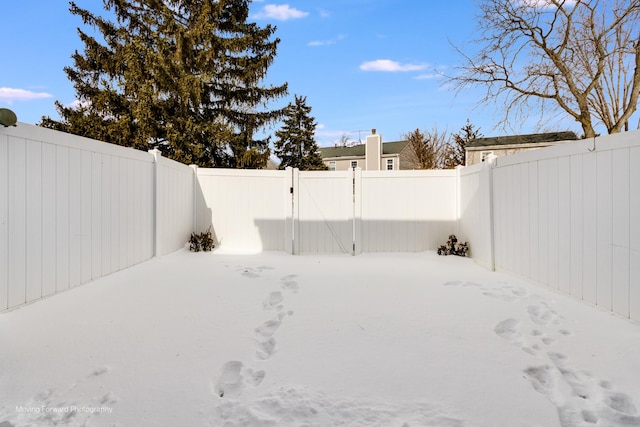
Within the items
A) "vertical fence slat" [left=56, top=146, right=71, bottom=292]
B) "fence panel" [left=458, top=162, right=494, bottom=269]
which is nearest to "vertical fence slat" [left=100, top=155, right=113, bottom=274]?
"vertical fence slat" [left=56, top=146, right=71, bottom=292]

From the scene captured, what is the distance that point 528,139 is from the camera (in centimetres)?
1727

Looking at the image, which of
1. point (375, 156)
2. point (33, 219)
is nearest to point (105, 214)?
point (33, 219)

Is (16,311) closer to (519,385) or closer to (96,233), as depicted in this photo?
(96,233)

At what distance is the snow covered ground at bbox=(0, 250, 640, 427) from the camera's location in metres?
1.44

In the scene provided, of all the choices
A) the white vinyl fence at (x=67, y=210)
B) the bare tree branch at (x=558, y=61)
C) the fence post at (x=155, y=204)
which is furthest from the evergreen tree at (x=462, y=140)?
the white vinyl fence at (x=67, y=210)

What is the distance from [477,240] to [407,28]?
5.42m

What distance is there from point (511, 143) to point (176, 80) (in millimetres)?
17024

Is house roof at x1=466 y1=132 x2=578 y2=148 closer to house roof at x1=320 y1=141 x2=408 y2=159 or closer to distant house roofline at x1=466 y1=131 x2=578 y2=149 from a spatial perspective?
distant house roofline at x1=466 y1=131 x2=578 y2=149

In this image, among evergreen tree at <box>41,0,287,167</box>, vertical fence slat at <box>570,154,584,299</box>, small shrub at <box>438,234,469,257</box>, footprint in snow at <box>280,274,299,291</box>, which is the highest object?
evergreen tree at <box>41,0,287,167</box>

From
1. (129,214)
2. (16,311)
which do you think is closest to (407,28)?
(129,214)

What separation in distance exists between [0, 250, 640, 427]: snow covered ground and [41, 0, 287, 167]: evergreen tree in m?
6.49

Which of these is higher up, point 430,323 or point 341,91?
point 341,91

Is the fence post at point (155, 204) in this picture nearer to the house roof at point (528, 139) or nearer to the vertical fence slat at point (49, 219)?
the vertical fence slat at point (49, 219)

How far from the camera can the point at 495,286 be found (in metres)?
3.59
